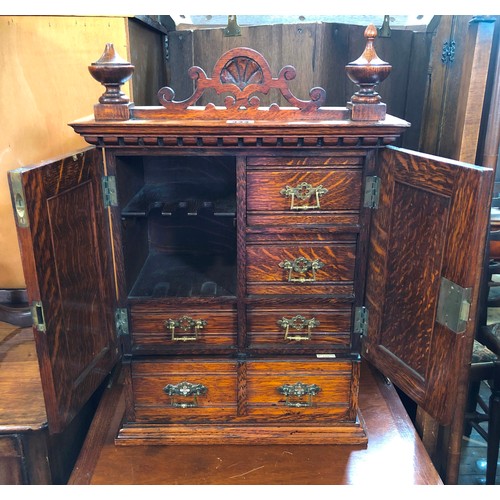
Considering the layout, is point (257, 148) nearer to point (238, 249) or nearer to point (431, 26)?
point (238, 249)

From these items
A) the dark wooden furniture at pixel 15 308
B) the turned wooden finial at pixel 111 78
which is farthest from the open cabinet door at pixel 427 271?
the dark wooden furniture at pixel 15 308

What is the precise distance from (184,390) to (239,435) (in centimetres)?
19

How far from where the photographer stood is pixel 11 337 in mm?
1619

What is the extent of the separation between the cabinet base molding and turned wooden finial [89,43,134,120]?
791mm

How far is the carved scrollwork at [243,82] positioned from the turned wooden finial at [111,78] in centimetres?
8

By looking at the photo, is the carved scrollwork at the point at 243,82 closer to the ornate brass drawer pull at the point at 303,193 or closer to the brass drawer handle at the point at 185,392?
the ornate brass drawer pull at the point at 303,193

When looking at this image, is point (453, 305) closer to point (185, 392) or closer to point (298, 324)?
point (298, 324)

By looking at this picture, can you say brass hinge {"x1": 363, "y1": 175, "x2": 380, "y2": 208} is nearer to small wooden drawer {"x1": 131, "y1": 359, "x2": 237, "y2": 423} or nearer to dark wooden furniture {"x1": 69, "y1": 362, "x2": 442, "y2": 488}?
small wooden drawer {"x1": 131, "y1": 359, "x2": 237, "y2": 423}

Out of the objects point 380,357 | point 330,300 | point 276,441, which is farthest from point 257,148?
point 276,441

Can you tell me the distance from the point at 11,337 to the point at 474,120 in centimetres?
153

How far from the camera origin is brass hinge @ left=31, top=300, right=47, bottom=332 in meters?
0.97

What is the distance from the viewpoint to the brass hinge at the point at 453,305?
3.13 feet

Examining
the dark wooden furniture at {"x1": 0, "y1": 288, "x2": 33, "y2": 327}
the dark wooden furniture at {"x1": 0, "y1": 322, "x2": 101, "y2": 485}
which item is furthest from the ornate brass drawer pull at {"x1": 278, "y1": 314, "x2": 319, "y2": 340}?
the dark wooden furniture at {"x1": 0, "y1": 288, "x2": 33, "y2": 327}

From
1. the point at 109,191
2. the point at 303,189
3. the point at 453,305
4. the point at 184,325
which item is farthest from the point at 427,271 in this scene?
the point at 109,191
